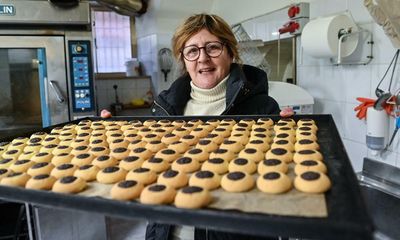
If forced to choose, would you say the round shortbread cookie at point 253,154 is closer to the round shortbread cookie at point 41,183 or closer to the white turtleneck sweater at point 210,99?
the round shortbread cookie at point 41,183

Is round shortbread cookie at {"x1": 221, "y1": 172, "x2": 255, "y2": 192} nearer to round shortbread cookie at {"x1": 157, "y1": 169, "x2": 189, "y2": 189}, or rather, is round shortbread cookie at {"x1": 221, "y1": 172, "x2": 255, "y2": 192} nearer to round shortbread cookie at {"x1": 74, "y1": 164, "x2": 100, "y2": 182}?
round shortbread cookie at {"x1": 157, "y1": 169, "x2": 189, "y2": 189}

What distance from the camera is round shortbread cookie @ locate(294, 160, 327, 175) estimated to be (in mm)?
758

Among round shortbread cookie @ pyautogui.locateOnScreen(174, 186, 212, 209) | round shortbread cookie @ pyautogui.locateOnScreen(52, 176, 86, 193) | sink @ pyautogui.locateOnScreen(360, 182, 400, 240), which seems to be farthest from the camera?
sink @ pyautogui.locateOnScreen(360, 182, 400, 240)

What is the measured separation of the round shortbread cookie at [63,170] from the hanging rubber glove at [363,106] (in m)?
1.48

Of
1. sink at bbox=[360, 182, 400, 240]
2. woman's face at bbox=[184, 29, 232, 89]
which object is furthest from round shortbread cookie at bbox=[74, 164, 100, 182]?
sink at bbox=[360, 182, 400, 240]

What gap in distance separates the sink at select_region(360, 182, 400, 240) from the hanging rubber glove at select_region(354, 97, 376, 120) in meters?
0.43

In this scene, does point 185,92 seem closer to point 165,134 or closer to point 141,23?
point 165,134

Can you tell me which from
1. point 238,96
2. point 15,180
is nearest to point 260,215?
point 15,180

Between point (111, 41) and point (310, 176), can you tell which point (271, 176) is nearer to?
point (310, 176)

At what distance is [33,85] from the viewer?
226 cm

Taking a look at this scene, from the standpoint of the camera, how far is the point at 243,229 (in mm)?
550

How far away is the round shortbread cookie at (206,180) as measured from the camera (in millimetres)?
735

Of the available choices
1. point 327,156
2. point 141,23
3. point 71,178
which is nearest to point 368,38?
point 327,156

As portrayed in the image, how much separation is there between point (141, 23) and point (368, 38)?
8.33 ft
